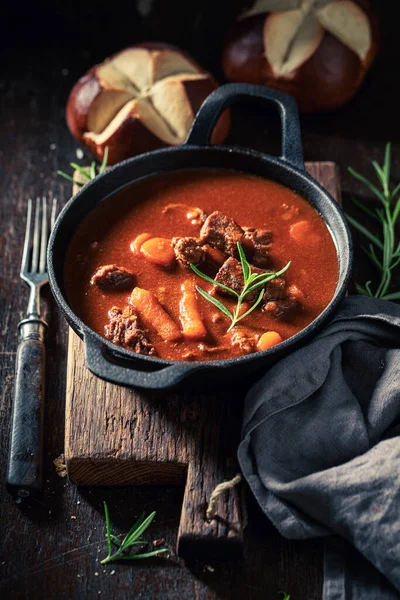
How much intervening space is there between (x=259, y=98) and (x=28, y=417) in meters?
1.63

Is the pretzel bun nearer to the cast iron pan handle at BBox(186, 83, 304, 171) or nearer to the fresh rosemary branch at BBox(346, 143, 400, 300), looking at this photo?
the fresh rosemary branch at BBox(346, 143, 400, 300)

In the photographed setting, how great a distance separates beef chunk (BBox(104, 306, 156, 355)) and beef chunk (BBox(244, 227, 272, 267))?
0.52 metres

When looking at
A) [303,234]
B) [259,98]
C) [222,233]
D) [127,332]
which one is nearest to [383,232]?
[303,234]

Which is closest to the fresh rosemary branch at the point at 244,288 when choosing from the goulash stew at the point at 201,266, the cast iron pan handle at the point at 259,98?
the goulash stew at the point at 201,266

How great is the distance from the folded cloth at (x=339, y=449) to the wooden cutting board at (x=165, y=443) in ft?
0.44

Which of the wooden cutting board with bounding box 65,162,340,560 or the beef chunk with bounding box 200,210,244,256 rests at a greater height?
the beef chunk with bounding box 200,210,244,256

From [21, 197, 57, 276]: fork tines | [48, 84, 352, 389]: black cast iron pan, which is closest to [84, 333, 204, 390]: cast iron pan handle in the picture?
[48, 84, 352, 389]: black cast iron pan

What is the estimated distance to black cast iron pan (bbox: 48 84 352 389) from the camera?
8.90 feet

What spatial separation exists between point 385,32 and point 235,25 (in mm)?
1081

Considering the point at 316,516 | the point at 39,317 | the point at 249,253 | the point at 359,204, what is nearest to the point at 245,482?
the point at 316,516

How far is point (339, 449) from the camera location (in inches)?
110

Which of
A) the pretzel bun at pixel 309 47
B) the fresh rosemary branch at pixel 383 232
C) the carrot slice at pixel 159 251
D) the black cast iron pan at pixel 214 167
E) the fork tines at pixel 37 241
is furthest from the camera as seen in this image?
the pretzel bun at pixel 309 47

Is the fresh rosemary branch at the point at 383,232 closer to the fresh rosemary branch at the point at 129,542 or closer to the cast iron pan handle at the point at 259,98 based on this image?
the cast iron pan handle at the point at 259,98

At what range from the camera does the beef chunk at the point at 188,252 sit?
3090 millimetres
